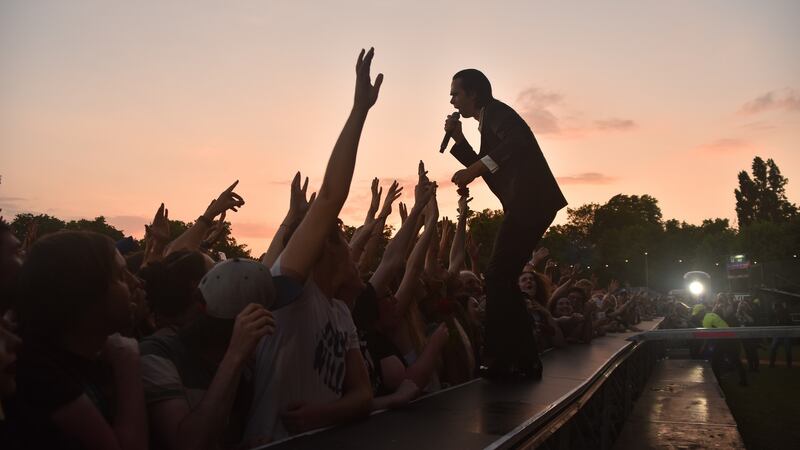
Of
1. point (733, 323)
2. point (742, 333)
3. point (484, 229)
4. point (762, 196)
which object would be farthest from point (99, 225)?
point (762, 196)

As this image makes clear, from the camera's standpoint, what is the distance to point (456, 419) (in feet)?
12.1

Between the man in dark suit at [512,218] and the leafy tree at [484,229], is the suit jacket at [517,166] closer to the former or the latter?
the man in dark suit at [512,218]

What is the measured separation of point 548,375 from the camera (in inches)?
229

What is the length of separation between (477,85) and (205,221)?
7.54 feet

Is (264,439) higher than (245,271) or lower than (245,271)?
lower

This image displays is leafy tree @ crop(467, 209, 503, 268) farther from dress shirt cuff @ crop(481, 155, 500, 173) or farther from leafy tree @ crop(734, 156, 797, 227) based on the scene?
dress shirt cuff @ crop(481, 155, 500, 173)

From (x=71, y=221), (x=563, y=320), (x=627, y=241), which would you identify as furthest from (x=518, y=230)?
(x=627, y=241)

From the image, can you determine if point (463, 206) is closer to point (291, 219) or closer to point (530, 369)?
Result: point (530, 369)

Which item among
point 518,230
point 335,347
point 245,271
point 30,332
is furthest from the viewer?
point 518,230

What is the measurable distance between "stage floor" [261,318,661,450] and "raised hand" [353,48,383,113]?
1.39 m

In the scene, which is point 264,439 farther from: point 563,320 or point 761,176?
point 761,176

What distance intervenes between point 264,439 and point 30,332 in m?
1.21

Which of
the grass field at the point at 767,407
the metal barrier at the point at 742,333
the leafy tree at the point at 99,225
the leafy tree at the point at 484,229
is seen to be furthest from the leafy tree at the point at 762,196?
the metal barrier at the point at 742,333

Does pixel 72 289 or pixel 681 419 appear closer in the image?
pixel 72 289
